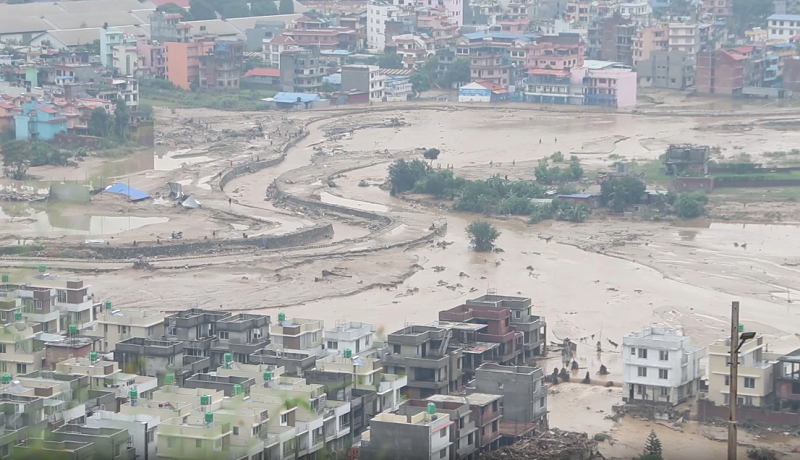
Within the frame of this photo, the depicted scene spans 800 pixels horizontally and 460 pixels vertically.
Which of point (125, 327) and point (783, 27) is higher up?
point (783, 27)

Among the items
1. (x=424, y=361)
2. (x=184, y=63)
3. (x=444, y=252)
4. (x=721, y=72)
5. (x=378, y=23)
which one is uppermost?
(x=378, y=23)

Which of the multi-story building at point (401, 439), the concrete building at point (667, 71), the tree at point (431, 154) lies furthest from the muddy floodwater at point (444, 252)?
the concrete building at point (667, 71)

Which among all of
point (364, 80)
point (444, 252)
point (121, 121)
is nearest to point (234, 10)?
point (364, 80)

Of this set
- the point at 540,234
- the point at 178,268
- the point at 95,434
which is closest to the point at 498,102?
the point at 540,234

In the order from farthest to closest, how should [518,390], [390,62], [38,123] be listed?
1. [390,62]
2. [38,123]
3. [518,390]

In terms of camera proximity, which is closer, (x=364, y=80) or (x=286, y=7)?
(x=364, y=80)

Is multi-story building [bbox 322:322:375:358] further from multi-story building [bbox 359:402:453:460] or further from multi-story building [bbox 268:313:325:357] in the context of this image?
multi-story building [bbox 359:402:453:460]

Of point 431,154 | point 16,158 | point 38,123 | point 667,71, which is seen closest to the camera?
point 16,158

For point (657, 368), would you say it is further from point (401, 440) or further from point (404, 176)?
point (404, 176)
